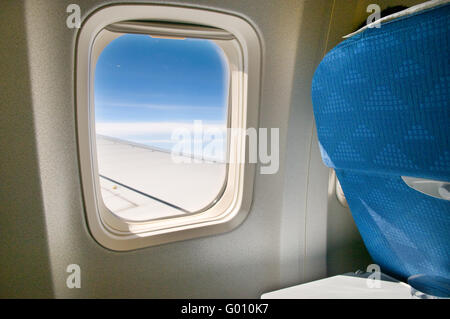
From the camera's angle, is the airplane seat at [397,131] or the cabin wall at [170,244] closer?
the airplane seat at [397,131]

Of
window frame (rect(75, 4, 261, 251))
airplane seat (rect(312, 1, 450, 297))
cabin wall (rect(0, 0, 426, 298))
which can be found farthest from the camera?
window frame (rect(75, 4, 261, 251))

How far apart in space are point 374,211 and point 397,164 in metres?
0.31

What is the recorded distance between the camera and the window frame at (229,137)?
46.6 inches

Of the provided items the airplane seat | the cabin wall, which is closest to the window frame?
the cabin wall

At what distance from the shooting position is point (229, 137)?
1.62m

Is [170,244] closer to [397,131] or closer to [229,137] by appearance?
[229,137]

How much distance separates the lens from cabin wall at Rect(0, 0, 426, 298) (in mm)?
1071

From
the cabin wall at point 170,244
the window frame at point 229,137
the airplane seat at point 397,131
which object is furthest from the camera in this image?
the window frame at point 229,137

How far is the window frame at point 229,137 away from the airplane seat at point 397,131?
560mm

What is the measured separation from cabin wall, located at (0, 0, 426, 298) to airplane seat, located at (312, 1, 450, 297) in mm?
518

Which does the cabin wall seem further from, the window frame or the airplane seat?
the airplane seat

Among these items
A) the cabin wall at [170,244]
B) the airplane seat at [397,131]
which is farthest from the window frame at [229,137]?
the airplane seat at [397,131]

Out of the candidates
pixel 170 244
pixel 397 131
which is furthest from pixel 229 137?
pixel 397 131

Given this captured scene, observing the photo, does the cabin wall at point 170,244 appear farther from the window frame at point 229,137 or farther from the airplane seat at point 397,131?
the airplane seat at point 397,131
